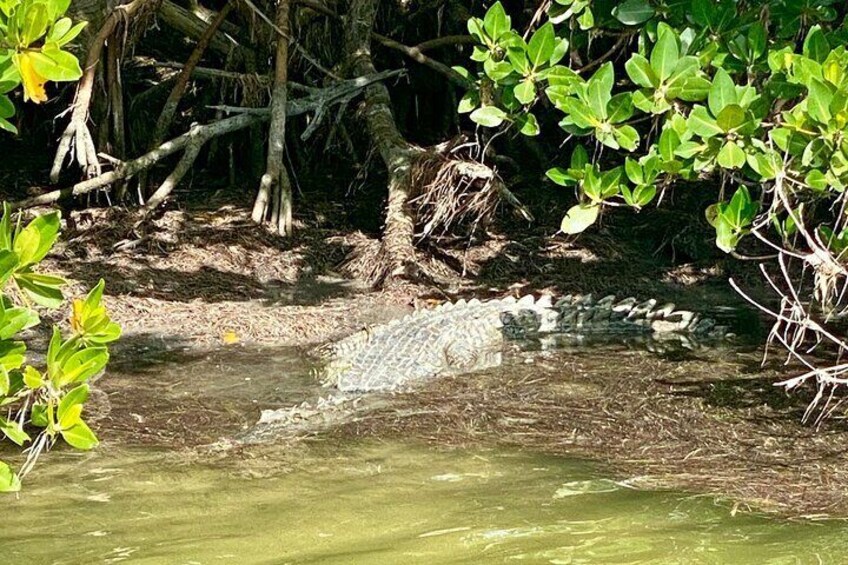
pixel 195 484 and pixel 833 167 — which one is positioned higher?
pixel 833 167

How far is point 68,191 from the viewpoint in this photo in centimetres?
795

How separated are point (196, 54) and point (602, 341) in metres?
4.17

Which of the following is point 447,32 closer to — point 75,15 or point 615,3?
point 75,15

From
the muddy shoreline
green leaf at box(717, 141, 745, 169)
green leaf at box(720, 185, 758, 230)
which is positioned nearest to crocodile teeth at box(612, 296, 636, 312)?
the muddy shoreline

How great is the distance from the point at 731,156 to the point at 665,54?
0.40 meters

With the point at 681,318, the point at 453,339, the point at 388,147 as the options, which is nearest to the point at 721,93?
the point at 453,339

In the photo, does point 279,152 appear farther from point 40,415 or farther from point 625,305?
point 40,415

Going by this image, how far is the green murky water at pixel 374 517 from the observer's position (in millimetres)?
3049

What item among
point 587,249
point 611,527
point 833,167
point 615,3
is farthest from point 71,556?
point 587,249

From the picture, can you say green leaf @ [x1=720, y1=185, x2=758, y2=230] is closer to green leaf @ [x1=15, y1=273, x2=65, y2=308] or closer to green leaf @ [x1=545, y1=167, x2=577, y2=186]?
green leaf @ [x1=545, y1=167, x2=577, y2=186]

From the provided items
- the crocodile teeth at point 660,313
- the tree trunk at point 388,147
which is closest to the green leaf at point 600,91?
the crocodile teeth at point 660,313

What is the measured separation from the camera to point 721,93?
3504 millimetres

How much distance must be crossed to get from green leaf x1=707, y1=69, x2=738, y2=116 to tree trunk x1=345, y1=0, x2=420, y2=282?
4.15 meters

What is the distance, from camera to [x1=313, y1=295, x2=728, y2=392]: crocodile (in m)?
5.51
